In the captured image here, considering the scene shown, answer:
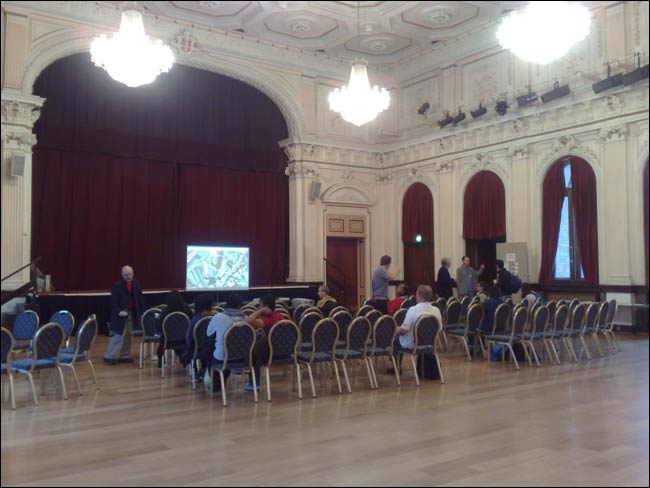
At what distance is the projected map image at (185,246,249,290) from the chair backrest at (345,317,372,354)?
7.05 metres

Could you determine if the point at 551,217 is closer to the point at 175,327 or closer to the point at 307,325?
the point at 307,325

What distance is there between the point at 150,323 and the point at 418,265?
363 inches

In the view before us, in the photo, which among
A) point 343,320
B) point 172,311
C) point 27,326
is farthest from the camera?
point 172,311

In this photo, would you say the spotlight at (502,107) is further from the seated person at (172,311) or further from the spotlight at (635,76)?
the seated person at (172,311)

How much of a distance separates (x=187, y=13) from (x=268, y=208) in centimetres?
516

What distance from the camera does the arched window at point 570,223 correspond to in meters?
11.3

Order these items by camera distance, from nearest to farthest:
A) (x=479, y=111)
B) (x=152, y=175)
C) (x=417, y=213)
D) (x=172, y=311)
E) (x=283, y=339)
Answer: (x=283, y=339) → (x=172, y=311) → (x=479, y=111) → (x=152, y=175) → (x=417, y=213)

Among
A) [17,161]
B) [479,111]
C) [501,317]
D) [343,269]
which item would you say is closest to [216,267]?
[343,269]

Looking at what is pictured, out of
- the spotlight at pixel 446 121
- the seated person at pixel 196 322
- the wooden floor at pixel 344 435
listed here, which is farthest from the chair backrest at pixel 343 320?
the spotlight at pixel 446 121

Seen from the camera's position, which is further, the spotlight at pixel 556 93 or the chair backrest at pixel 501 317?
the spotlight at pixel 556 93

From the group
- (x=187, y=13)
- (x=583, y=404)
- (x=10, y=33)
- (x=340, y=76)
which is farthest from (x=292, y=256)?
(x=583, y=404)

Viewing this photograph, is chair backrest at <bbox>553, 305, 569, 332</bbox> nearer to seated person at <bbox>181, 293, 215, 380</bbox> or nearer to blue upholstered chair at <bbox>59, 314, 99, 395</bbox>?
seated person at <bbox>181, 293, 215, 380</bbox>

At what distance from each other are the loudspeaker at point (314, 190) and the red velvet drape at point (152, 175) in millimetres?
774

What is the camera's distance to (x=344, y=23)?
35.7 ft
